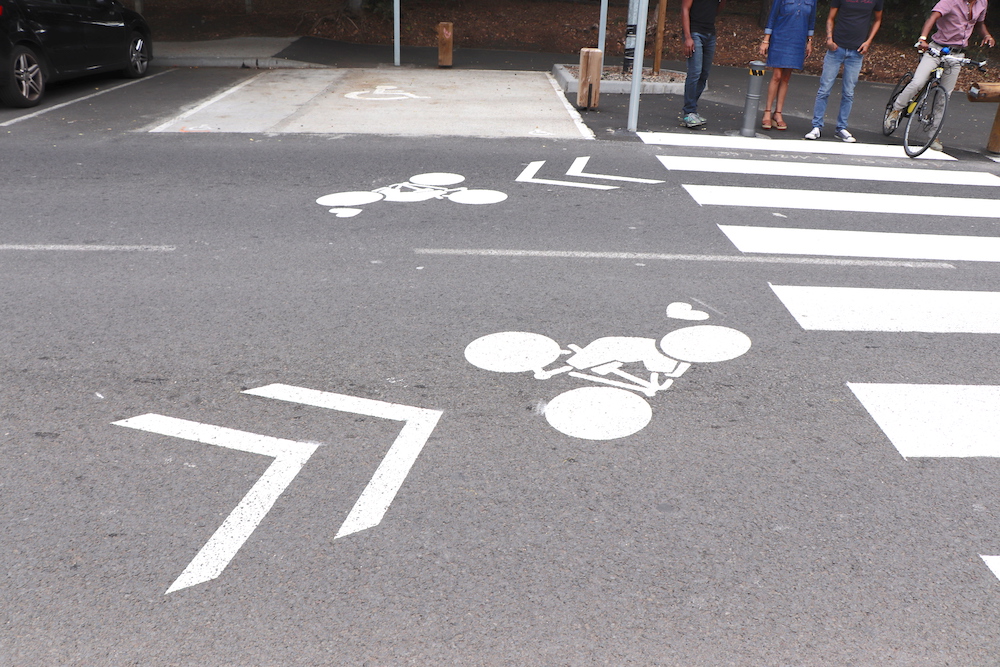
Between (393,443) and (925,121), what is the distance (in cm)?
824

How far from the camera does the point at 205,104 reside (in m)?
11.4

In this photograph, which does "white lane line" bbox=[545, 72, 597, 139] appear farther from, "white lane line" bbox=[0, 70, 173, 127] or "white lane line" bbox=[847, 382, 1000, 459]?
"white lane line" bbox=[0, 70, 173, 127]

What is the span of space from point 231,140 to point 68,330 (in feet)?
17.2

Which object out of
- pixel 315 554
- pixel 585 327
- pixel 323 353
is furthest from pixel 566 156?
pixel 315 554

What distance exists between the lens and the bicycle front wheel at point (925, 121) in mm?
9016

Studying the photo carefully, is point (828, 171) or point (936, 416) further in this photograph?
point (828, 171)

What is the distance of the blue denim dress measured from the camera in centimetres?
938

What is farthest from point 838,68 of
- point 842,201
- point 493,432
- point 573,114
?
point 493,432

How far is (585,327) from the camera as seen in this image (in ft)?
15.2

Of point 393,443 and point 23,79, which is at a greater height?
point 23,79

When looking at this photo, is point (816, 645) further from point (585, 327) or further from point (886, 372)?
point (585, 327)

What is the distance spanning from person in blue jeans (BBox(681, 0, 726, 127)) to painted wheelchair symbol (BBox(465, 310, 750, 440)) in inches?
240

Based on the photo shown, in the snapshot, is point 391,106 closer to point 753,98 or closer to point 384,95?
point 384,95

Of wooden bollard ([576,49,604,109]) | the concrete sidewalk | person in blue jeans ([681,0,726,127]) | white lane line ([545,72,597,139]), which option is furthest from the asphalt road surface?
wooden bollard ([576,49,604,109])
